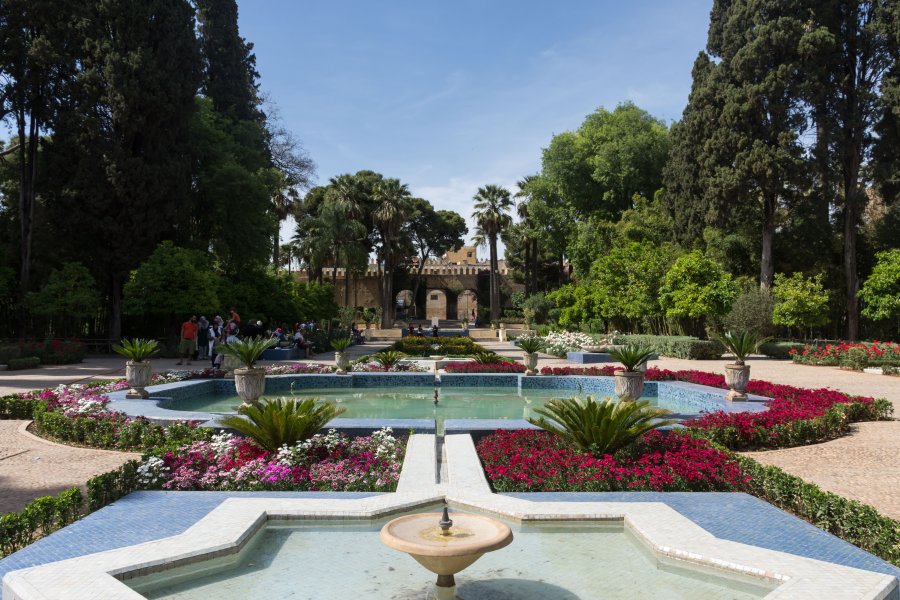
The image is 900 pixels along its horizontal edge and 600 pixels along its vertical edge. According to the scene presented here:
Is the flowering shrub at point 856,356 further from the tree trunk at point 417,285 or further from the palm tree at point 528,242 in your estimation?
the tree trunk at point 417,285

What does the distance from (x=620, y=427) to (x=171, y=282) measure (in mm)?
17473

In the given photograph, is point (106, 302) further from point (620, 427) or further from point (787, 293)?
point (787, 293)

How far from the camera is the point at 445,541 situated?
320cm

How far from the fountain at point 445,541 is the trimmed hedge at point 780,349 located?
22.3 m

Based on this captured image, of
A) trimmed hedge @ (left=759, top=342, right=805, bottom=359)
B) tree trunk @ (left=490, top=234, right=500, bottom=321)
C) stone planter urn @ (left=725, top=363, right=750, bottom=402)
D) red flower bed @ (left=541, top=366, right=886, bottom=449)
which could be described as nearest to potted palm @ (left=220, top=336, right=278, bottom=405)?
red flower bed @ (left=541, top=366, right=886, bottom=449)

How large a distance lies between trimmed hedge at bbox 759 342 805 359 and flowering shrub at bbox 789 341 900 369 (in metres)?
2.12

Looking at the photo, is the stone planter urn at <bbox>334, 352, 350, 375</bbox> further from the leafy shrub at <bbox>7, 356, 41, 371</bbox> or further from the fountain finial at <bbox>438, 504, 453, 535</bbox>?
the fountain finial at <bbox>438, 504, 453, 535</bbox>

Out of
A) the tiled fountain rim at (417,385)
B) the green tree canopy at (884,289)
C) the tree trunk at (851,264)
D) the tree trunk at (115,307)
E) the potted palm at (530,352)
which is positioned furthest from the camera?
the tree trunk at (851,264)

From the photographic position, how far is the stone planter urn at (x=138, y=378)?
9594 millimetres

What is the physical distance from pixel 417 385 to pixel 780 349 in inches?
639

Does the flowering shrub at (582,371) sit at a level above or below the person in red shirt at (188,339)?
below

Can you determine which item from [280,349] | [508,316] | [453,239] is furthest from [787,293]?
[453,239]

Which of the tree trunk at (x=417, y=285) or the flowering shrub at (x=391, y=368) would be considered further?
the tree trunk at (x=417, y=285)

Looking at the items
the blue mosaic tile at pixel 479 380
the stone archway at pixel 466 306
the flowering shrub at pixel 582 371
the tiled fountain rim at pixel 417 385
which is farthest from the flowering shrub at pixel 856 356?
the stone archway at pixel 466 306
